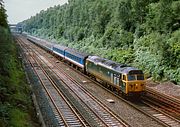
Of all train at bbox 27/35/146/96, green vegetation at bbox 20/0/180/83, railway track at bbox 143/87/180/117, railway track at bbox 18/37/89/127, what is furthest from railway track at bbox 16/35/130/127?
green vegetation at bbox 20/0/180/83

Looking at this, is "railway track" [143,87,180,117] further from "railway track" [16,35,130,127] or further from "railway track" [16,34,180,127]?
"railway track" [16,35,130,127]

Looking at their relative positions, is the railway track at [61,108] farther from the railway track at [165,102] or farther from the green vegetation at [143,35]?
the green vegetation at [143,35]

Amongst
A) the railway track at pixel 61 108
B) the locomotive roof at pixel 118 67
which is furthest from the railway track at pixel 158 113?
the railway track at pixel 61 108

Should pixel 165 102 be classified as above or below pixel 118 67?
below

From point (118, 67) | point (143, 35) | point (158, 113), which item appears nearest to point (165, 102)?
point (158, 113)

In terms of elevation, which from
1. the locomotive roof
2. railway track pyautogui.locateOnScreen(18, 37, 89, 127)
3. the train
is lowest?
railway track pyautogui.locateOnScreen(18, 37, 89, 127)

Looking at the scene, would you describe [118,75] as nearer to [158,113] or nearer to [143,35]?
[158,113]

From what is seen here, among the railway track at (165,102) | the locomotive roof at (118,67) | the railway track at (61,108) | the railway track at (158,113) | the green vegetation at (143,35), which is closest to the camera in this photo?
the railway track at (158,113)

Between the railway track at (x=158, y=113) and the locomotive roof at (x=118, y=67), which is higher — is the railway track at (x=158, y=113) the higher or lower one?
the lower one

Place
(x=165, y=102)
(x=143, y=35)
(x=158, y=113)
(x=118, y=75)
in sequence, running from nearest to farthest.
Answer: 1. (x=158, y=113)
2. (x=165, y=102)
3. (x=118, y=75)
4. (x=143, y=35)

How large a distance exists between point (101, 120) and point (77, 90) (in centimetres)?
1159

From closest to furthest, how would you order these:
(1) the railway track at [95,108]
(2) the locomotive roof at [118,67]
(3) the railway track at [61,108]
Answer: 1. (1) the railway track at [95,108]
2. (3) the railway track at [61,108]
3. (2) the locomotive roof at [118,67]

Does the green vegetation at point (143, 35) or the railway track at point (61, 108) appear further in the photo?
the green vegetation at point (143, 35)

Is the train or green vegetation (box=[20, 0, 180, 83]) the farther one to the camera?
green vegetation (box=[20, 0, 180, 83])
